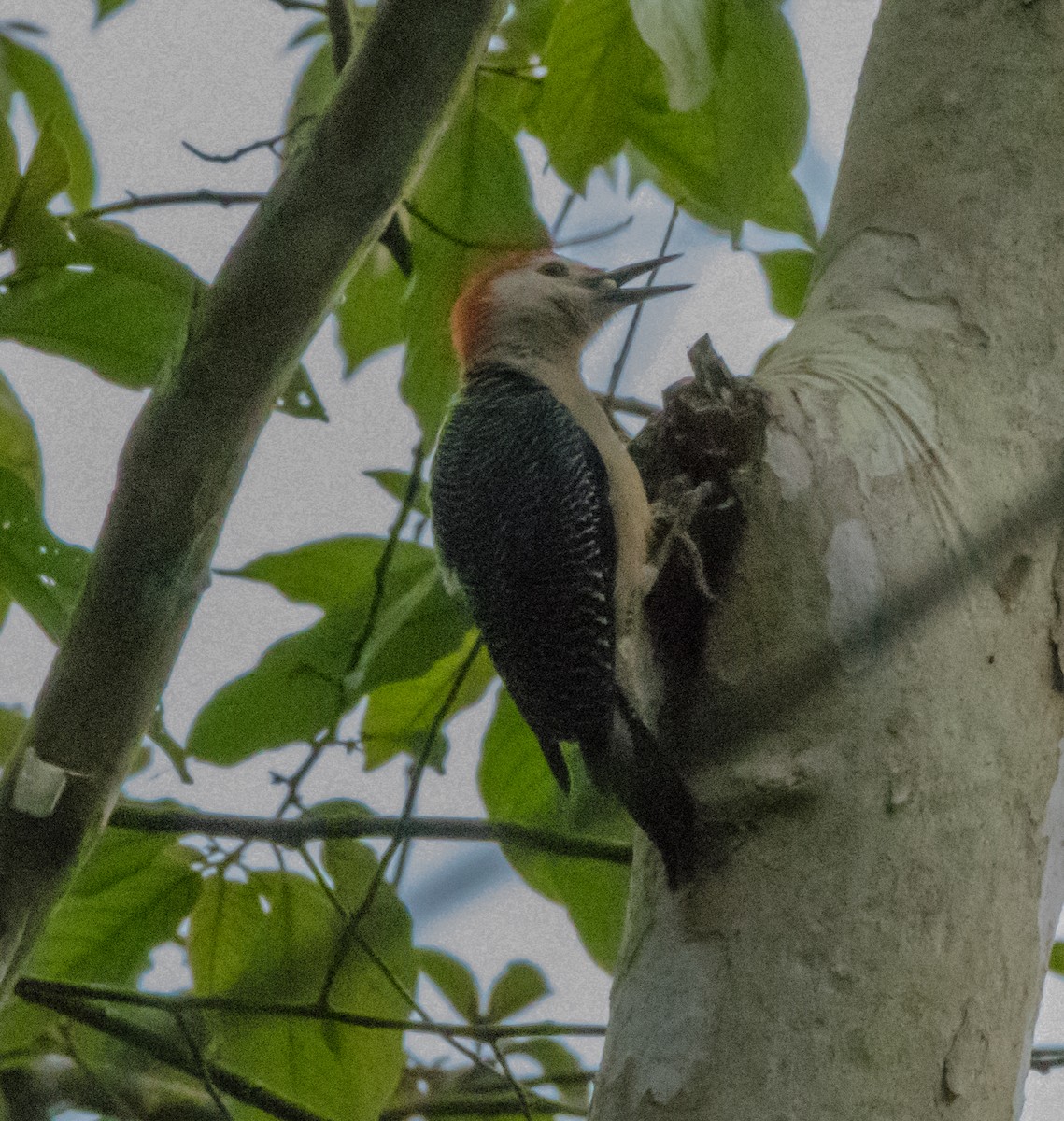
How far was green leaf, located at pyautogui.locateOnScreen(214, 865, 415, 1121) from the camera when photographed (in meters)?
2.15

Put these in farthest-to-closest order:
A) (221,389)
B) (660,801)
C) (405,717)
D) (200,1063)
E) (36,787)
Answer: (405,717) → (200,1063) → (660,801) → (36,787) → (221,389)

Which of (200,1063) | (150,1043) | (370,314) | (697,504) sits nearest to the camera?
(697,504)

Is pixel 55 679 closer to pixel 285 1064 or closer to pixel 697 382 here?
pixel 285 1064

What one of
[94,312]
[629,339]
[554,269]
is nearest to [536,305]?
[554,269]

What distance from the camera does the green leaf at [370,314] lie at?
101 inches

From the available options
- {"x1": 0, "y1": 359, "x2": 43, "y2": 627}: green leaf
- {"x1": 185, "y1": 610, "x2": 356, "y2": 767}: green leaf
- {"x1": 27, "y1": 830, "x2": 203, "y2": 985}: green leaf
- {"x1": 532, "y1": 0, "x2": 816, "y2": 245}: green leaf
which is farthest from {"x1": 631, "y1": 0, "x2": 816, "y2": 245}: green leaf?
{"x1": 27, "y1": 830, "x2": 203, "y2": 985}: green leaf

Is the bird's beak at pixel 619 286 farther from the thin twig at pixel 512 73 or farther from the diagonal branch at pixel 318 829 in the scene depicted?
the diagonal branch at pixel 318 829

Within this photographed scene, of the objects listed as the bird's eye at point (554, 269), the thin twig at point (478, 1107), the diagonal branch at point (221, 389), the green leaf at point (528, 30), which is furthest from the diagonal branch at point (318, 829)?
the bird's eye at point (554, 269)

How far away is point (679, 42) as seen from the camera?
1.66m

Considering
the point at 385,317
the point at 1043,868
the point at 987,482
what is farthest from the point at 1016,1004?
the point at 385,317

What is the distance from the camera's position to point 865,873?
1.54m

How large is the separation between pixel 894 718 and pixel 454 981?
1.35 m

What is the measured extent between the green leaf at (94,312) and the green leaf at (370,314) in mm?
708

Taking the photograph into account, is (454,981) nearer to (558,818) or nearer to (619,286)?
(558,818)
